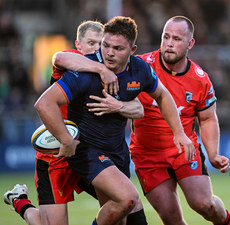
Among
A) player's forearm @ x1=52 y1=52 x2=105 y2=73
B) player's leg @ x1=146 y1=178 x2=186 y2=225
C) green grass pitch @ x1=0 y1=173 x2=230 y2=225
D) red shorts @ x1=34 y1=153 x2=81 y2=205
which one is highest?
player's forearm @ x1=52 y1=52 x2=105 y2=73

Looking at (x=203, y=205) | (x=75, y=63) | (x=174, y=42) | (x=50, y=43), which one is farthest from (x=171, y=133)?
(x=50, y=43)

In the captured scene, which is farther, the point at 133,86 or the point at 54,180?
the point at 54,180

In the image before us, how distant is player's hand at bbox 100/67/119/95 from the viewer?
231 inches

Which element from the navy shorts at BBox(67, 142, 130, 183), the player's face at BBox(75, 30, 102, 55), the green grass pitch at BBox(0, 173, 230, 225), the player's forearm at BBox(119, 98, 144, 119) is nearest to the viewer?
the navy shorts at BBox(67, 142, 130, 183)

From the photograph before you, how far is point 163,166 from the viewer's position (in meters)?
7.17

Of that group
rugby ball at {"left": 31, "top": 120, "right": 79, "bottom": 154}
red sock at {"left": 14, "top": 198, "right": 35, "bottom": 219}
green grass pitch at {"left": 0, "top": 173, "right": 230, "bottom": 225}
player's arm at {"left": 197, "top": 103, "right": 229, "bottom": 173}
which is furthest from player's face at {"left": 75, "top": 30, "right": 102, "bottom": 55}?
green grass pitch at {"left": 0, "top": 173, "right": 230, "bottom": 225}

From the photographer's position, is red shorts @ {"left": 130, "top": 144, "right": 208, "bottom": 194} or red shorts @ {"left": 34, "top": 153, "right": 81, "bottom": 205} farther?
red shorts @ {"left": 130, "top": 144, "right": 208, "bottom": 194}

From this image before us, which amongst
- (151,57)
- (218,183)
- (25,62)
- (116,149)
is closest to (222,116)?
(218,183)

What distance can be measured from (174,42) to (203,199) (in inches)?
75.0

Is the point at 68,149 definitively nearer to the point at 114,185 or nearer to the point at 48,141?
the point at 48,141

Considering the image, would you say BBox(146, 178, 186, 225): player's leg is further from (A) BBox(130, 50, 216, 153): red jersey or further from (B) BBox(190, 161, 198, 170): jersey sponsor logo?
(A) BBox(130, 50, 216, 153): red jersey

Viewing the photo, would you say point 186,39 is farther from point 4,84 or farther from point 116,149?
point 4,84

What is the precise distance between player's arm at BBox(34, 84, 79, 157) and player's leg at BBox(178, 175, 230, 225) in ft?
5.84

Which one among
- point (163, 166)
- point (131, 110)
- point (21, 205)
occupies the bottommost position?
point (21, 205)
